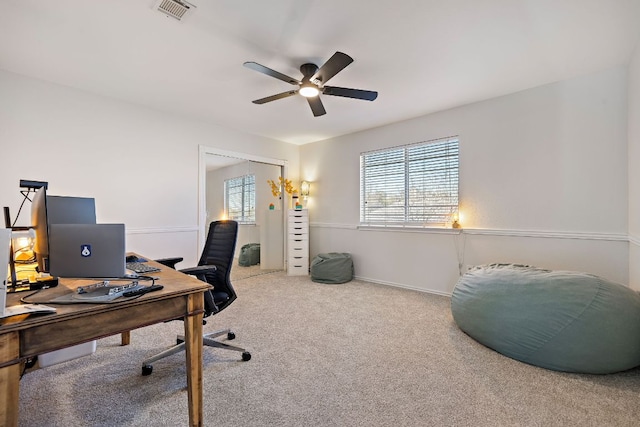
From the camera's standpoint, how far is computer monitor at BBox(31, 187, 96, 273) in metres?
1.41

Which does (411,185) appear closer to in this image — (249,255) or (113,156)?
(249,255)

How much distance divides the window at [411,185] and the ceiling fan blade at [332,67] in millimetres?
2099

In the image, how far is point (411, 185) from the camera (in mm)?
4156

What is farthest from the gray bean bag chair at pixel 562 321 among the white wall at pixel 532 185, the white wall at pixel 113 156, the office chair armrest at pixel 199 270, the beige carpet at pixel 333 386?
the white wall at pixel 113 156

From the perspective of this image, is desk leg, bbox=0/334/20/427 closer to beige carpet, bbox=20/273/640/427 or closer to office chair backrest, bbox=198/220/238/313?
beige carpet, bbox=20/273/640/427

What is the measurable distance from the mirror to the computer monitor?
2.12m

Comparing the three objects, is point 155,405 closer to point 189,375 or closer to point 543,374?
point 189,375

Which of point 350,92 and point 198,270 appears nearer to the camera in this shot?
point 198,270

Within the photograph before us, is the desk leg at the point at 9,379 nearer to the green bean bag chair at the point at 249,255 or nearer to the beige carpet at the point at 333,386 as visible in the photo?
the beige carpet at the point at 333,386

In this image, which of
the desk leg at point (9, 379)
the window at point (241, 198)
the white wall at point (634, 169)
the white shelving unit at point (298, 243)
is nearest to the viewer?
the desk leg at point (9, 379)

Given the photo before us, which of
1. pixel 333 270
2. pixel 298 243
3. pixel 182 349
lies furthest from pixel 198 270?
pixel 298 243

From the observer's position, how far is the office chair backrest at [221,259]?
2.20m

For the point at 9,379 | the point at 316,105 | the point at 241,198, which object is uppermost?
the point at 316,105

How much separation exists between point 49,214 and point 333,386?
7.32 ft
